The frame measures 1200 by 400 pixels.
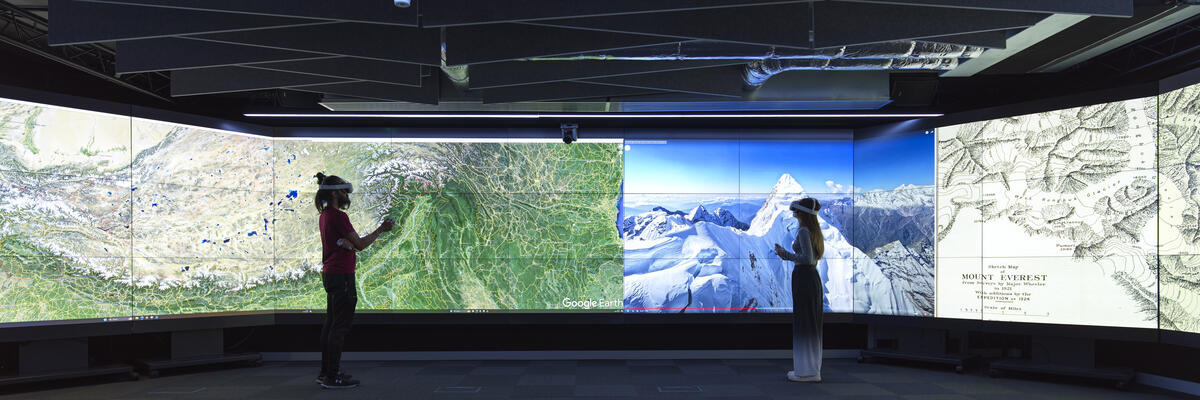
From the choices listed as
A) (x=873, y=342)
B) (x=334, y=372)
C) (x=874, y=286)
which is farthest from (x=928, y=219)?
(x=334, y=372)

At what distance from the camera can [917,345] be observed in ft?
24.1

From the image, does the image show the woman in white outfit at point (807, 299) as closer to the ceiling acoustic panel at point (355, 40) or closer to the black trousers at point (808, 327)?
the black trousers at point (808, 327)

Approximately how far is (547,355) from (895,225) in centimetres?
336

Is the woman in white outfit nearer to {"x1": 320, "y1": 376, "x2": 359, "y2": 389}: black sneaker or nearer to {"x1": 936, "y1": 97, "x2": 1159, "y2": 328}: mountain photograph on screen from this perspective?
{"x1": 936, "y1": 97, "x2": 1159, "y2": 328}: mountain photograph on screen

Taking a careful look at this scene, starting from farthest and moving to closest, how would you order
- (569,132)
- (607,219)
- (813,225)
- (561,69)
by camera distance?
(607,219)
(569,132)
(813,225)
(561,69)

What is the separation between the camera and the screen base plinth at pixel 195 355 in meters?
6.54

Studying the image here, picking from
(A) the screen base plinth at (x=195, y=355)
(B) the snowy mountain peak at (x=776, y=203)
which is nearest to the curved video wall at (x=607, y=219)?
(B) the snowy mountain peak at (x=776, y=203)

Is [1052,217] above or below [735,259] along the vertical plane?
above

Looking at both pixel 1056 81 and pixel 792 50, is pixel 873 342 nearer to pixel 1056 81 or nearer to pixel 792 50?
pixel 1056 81

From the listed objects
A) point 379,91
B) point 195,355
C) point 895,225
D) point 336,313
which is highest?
point 379,91

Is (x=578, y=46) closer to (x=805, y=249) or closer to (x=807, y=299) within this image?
(x=805, y=249)

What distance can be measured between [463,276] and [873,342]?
385cm

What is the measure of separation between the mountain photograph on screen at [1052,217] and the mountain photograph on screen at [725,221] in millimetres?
992

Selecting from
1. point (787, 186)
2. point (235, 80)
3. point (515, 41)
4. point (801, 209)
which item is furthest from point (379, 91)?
point (787, 186)
